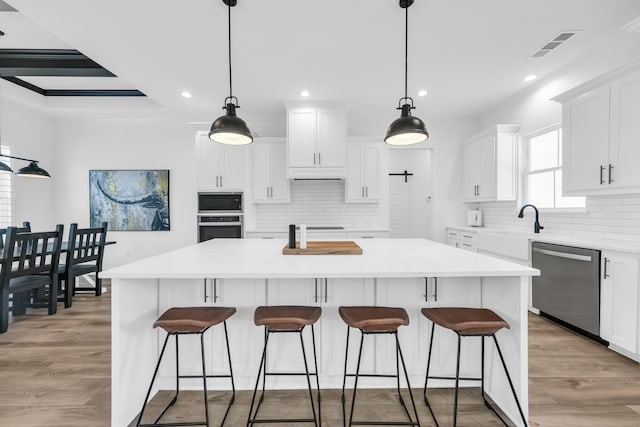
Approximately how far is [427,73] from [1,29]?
4.69m

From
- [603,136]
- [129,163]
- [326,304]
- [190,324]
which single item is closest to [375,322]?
[326,304]

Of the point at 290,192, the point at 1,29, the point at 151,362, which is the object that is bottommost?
the point at 151,362

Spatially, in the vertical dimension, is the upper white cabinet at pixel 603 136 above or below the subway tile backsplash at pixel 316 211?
above

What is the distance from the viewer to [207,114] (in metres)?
5.39

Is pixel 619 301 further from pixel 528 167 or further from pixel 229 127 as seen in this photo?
pixel 229 127

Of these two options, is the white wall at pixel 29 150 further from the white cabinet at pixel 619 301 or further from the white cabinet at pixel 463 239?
the white cabinet at pixel 619 301

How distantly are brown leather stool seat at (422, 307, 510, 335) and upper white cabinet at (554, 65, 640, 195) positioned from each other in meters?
2.04

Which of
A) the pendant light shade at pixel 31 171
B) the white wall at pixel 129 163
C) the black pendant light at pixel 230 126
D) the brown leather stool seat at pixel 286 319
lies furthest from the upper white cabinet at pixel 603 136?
the pendant light shade at pixel 31 171

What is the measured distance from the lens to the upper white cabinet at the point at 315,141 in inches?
183

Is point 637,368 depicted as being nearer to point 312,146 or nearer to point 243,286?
point 243,286

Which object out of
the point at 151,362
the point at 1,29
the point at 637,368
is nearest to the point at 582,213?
the point at 637,368

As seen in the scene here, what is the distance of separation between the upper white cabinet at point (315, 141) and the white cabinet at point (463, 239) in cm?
210

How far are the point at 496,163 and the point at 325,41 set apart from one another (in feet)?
9.93

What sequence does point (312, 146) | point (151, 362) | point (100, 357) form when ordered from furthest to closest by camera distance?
point (312, 146), point (100, 357), point (151, 362)
